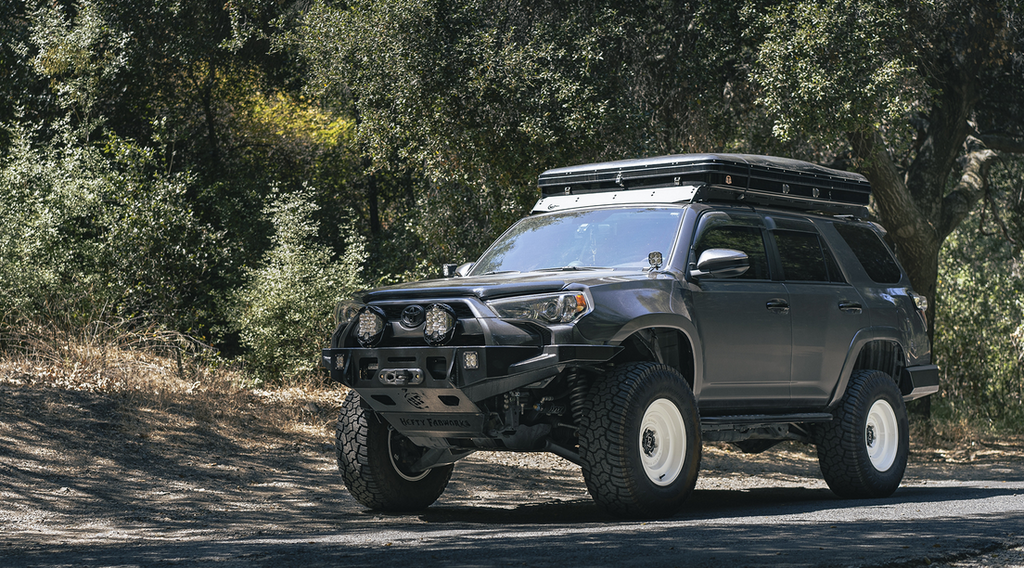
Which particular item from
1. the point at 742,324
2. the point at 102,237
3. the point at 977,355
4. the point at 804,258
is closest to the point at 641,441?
the point at 742,324

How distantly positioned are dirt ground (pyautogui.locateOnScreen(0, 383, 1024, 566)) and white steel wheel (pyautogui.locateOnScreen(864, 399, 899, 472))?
181 cm

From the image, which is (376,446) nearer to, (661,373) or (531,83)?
(661,373)

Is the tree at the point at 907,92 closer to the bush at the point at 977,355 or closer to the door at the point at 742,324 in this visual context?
the bush at the point at 977,355

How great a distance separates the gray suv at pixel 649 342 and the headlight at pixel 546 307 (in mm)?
12

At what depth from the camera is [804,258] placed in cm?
818

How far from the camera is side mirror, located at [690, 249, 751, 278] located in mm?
6730

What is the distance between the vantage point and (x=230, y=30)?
58.0 feet

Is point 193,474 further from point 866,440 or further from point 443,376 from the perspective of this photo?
point 866,440

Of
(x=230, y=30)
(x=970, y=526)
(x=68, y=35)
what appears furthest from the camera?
(x=230, y=30)

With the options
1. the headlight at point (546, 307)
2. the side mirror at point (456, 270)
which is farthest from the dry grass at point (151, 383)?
the headlight at point (546, 307)

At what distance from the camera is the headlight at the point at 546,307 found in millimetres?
6152

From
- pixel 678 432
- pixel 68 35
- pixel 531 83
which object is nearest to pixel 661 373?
pixel 678 432

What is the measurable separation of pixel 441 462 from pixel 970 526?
3.40 meters

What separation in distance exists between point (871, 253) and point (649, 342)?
3150 millimetres
